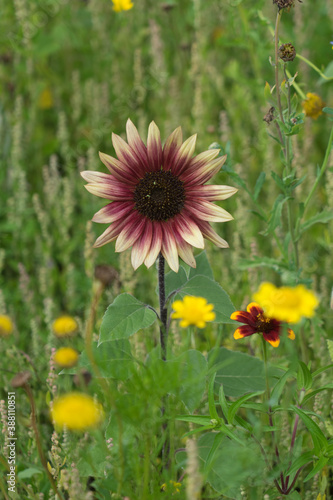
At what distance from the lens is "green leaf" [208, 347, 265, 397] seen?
133 centimetres

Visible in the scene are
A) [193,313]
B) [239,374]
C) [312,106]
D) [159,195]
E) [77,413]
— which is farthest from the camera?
[312,106]

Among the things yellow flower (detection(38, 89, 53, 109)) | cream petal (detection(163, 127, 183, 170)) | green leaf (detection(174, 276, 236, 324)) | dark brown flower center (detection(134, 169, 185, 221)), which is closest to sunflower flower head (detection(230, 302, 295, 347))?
green leaf (detection(174, 276, 236, 324))

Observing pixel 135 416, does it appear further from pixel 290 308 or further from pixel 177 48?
pixel 177 48

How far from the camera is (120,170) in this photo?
130 centimetres

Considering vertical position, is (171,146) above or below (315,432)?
above

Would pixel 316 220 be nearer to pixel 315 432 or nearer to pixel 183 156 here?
pixel 183 156

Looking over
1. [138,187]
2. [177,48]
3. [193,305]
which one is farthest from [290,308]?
[177,48]

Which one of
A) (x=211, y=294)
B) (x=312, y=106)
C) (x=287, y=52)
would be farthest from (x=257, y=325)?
(x=312, y=106)

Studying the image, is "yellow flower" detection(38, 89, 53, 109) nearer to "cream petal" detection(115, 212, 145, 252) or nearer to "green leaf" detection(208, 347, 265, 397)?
"cream petal" detection(115, 212, 145, 252)

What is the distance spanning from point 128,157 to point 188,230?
0.82ft

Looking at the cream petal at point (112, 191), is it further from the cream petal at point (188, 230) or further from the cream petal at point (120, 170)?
the cream petal at point (188, 230)

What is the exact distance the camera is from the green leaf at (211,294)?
127cm

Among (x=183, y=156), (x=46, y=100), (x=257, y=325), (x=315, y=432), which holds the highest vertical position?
(x=46, y=100)

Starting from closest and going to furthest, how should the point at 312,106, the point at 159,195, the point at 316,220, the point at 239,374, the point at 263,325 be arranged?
the point at 263,325
the point at 159,195
the point at 239,374
the point at 316,220
the point at 312,106
